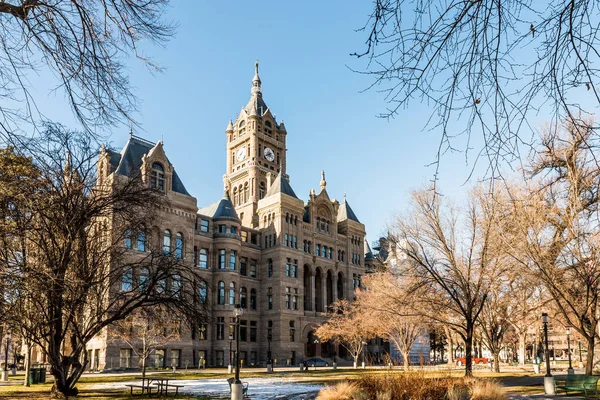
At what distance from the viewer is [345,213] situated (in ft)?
263

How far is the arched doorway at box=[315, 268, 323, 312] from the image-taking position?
72250 millimetres

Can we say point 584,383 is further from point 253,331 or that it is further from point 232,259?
A: point 253,331

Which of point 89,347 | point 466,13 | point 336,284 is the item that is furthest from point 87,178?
point 336,284

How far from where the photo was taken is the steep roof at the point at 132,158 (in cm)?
5328

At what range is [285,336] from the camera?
6412cm

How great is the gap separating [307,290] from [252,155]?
2359cm

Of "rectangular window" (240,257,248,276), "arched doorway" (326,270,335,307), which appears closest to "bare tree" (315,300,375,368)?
"rectangular window" (240,257,248,276)

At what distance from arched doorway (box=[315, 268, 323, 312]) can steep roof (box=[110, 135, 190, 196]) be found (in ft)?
79.2

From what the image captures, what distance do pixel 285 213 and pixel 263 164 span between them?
17.2 m

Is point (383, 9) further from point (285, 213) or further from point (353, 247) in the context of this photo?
point (353, 247)

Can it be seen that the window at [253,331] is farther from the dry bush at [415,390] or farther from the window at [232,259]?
the dry bush at [415,390]

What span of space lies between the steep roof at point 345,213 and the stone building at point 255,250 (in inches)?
8.8

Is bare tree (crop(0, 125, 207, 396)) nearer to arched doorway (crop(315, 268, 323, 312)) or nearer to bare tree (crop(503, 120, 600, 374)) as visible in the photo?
bare tree (crop(503, 120, 600, 374))

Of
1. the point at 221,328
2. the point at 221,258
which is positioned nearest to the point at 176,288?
the point at 221,328
